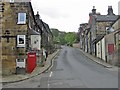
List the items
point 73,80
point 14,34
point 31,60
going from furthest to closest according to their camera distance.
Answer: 1. point 31,60
2. point 14,34
3. point 73,80

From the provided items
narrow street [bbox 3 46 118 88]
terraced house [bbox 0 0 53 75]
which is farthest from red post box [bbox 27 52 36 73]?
narrow street [bbox 3 46 118 88]

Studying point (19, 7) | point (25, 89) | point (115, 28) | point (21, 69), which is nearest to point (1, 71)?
point (21, 69)

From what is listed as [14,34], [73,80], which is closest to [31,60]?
[14,34]

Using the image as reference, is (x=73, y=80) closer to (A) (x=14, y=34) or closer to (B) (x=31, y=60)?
(B) (x=31, y=60)

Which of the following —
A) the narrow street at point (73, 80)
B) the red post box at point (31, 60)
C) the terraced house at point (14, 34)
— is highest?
the terraced house at point (14, 34)

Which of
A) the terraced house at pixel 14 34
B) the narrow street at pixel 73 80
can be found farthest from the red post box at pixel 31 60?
the narrow street at pixel 73 80

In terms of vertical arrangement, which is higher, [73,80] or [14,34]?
[14,34]

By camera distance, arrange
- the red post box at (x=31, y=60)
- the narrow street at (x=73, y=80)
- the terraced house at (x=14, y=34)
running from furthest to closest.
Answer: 1. the red post box at (x=31, y=60)
2. the terraced house at (x=14, y=34)
3. the narrow street at (x=73, y=80)

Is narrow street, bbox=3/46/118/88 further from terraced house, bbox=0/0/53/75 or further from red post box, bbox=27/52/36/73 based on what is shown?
terraced house, bbox=0/0/53/75

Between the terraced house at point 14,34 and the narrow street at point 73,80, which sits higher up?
the terraced house at point 14,34

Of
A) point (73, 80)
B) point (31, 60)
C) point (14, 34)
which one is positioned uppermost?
point (14, 34)

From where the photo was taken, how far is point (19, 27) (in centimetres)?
3869

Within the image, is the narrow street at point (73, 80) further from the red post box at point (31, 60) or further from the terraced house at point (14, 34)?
the terraced house at point (14, 34)

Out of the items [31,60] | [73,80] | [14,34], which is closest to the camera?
[73,80]
